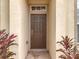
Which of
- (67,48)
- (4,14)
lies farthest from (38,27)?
(67,48)

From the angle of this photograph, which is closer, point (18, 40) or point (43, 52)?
point (18, 40)

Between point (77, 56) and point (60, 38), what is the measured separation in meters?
1.18

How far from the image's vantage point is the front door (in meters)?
10.4

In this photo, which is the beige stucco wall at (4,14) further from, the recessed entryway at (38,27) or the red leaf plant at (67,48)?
the recessed entryway at (38,27)

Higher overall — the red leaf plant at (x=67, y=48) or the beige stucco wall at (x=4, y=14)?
the beige stucco wall at (x=4, y=14)

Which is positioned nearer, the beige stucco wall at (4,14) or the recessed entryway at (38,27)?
the beige stucco wall at (4,14)

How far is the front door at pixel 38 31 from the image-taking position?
34.2 ft

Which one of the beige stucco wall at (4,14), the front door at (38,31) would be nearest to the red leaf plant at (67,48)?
the beige stucco wall at (4,14)

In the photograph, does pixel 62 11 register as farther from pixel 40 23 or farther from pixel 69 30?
pixel 40 23

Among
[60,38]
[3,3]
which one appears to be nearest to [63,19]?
[60,38]

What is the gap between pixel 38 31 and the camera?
10.5m

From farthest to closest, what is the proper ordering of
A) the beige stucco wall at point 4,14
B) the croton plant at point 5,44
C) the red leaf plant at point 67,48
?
the beige stucco wall at point 4,14
the red leaf plant at point 67,48
the croton plant at point 5,44

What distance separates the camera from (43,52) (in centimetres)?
989

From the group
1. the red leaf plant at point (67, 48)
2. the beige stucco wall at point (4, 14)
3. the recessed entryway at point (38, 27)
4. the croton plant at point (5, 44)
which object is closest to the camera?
the croton plant at point (5, 44)
